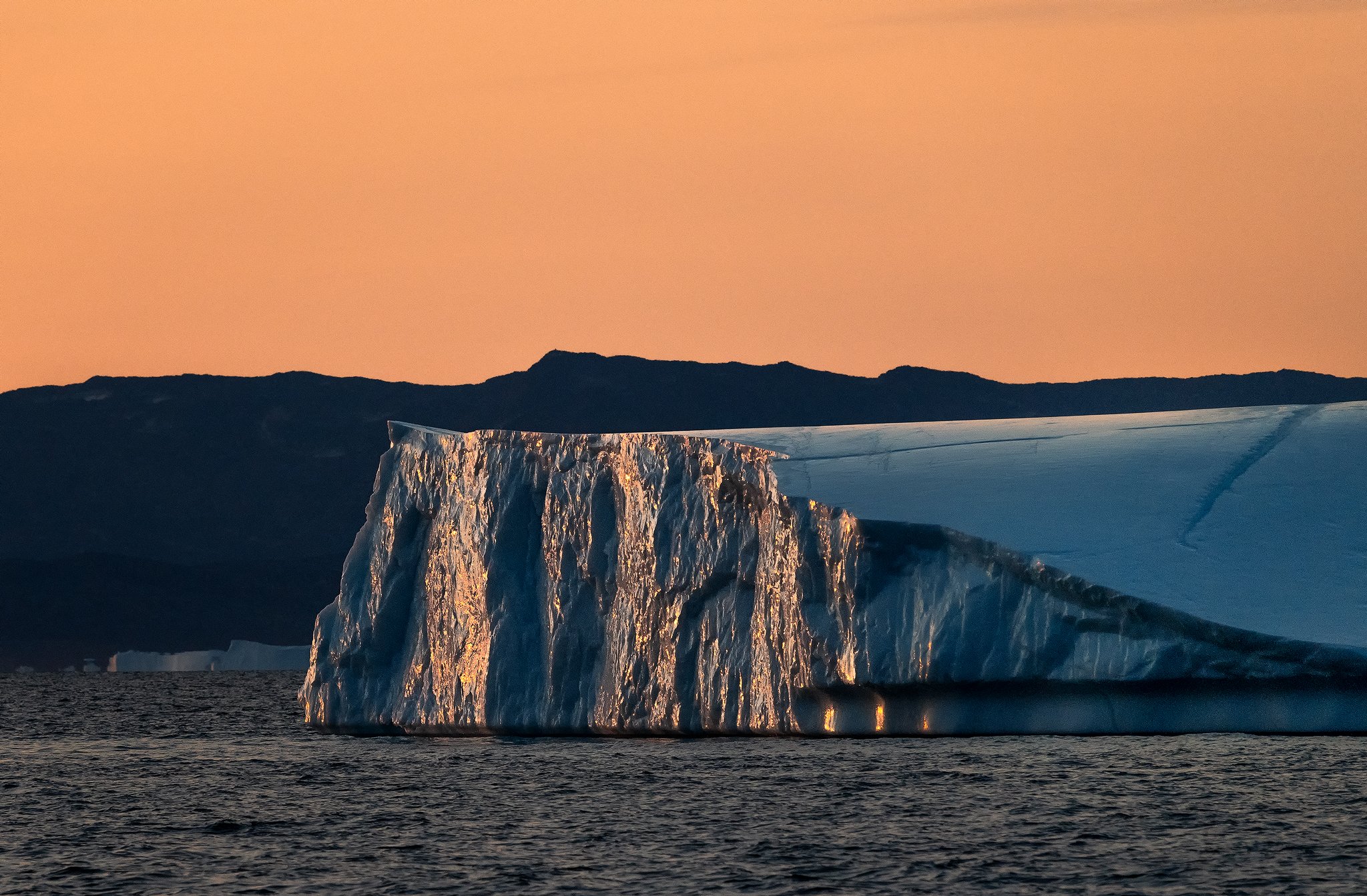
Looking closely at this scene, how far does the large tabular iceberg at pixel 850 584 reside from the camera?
59.2ft

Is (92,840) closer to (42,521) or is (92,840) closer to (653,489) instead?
(653,489)

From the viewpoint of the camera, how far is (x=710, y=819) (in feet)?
52.6

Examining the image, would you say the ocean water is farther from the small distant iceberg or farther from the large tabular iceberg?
the small distant iceberg

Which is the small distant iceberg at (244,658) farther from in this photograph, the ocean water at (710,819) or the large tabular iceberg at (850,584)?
the ocean water at (710,819)

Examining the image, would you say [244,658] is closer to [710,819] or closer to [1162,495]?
[1162,495]

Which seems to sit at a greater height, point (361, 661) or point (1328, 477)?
point (1328, 477)

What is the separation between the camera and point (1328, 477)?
19.5 m

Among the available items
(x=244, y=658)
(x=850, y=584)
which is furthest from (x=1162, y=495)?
(x=244, y=658)

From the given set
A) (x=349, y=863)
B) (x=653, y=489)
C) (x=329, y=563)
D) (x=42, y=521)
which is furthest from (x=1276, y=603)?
(x=42, y=521)

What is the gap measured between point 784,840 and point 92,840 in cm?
563

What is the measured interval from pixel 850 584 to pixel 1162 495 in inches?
125

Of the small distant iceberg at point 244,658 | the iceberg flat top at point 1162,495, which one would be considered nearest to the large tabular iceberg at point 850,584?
the iceberg flat top at point 1162,495

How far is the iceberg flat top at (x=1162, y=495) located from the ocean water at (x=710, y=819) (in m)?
1.63

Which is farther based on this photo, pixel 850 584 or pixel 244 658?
pixel 244 658
